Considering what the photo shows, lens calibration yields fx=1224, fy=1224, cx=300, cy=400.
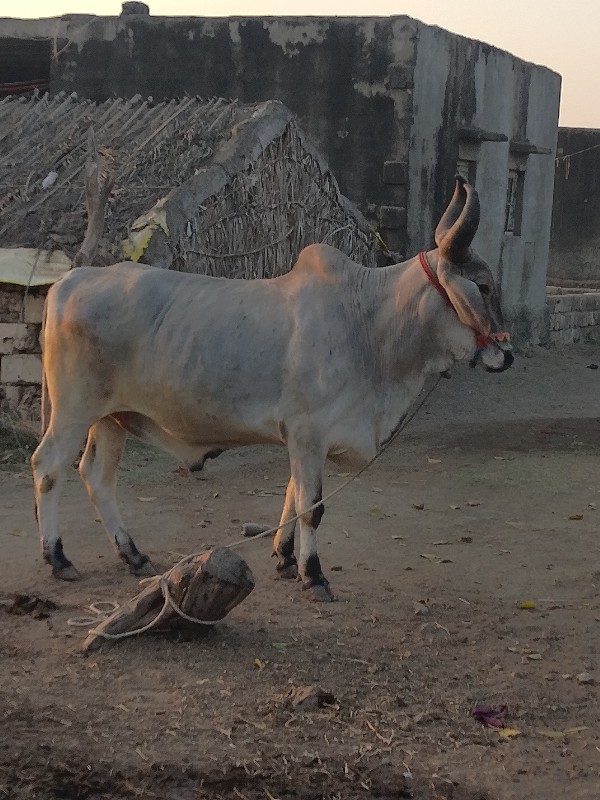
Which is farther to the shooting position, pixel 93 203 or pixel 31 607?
pixel 93 203

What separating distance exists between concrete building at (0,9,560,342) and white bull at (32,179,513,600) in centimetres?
770

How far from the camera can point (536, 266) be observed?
17438 millimetres

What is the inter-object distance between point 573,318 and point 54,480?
→ 13362 mm

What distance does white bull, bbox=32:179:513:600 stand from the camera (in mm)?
5625

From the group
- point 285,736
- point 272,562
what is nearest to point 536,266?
point 272,562

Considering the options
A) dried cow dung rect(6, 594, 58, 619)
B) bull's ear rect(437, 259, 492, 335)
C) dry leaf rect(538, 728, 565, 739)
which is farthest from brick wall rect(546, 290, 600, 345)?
dry leaf rect(538, 728, 565, 739)

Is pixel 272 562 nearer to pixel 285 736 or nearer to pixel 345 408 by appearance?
A: pixel 345 408

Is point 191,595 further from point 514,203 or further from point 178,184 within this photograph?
point 514,203

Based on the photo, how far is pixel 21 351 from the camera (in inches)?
358

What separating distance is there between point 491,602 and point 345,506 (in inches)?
81.1

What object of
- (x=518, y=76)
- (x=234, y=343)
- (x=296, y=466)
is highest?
(x=518, y=76)

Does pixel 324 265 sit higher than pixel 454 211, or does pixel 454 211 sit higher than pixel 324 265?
pixel 454 211

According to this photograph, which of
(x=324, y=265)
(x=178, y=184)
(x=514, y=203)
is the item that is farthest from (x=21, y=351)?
(x=514, y=203)

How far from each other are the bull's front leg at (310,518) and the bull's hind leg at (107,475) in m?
0.86
